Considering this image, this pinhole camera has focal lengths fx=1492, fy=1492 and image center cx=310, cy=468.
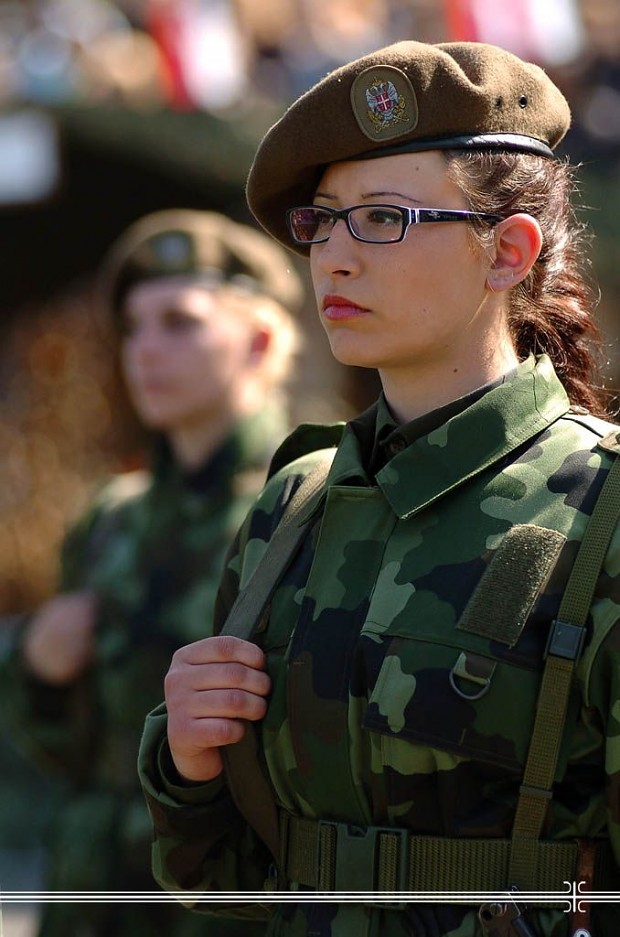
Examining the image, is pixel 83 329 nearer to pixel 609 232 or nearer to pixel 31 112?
pixel 31 112

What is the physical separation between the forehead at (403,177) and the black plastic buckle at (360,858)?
81 centimetres

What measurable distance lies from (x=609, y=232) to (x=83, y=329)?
3264 millimetres

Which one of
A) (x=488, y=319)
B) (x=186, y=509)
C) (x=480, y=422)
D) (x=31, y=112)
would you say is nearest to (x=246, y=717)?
(x=480, y=422)

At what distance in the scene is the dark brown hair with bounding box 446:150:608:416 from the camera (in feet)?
6.42

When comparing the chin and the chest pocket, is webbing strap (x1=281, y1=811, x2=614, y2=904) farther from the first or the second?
the chin

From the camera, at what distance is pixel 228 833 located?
2145 mm

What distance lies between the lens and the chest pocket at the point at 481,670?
1.79 meters

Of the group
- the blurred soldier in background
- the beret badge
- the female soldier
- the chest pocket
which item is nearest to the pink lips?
the female soldier

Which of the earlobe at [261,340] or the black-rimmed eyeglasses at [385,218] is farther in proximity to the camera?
the earlobe at [261,340]

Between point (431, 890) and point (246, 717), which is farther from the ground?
point (246, 717)

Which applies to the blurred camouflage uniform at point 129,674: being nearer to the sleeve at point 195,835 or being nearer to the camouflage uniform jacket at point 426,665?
the sleeve at point 195,835

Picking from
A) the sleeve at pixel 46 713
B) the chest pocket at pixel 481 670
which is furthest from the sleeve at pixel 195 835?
the sleeve at pixel 46 713

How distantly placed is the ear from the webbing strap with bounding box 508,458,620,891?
1.33 ft

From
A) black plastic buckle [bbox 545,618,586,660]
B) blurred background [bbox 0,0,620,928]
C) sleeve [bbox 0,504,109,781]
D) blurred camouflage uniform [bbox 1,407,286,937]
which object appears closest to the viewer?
black plastic buckle [bbox 545,618,586,660]
